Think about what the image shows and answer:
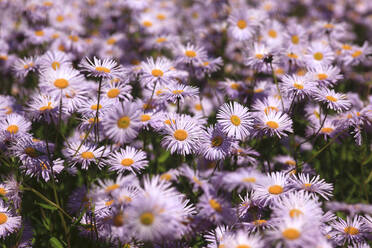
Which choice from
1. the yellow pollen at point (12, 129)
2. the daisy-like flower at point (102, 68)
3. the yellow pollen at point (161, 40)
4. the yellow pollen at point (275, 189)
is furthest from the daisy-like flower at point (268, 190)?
the yellow pollen at point (161, 40)

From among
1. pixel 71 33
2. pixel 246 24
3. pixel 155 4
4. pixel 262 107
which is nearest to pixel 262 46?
pixel 246 24

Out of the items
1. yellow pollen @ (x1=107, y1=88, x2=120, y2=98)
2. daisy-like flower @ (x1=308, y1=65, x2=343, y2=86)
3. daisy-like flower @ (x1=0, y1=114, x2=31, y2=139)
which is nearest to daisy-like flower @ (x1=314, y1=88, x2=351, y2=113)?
daisy-like flower @ (x1=308, y1=65, x2=343, y2=86)

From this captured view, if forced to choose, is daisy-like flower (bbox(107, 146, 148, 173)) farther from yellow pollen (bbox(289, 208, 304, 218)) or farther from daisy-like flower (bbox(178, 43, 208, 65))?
daisy-like flower (bbox(178, 43, 208, 65))

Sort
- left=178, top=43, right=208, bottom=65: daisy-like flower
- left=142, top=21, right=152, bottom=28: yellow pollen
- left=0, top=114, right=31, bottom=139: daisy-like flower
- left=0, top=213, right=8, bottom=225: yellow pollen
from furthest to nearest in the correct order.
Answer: left=142, top=21, right=152, bottom=28: yellow pollen, left=178, top=43, right=208, bottom=65: daisy-like flower, left=0, top=114, right=31, bottom=139: daisy-like flower, left=0, top=213, right=8, bottom=225: yellow pollen

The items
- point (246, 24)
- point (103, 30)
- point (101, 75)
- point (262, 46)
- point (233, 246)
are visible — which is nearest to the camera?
point (233, 246)

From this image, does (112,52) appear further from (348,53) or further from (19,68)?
(348,53)

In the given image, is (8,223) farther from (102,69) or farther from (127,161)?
(102,69)

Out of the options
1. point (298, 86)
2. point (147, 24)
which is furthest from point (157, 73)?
point (147, 24)
